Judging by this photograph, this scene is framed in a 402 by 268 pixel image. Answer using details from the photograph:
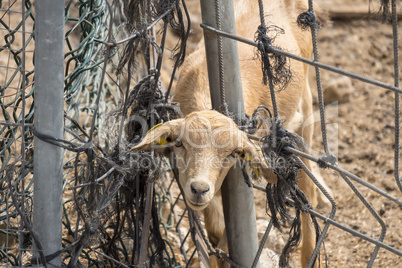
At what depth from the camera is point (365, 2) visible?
8.68 m

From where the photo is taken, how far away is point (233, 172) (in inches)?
120

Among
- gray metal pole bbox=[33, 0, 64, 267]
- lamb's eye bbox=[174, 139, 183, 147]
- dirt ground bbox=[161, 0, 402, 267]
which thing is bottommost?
gray metal pole bbox=[33, 0, 64, 267]

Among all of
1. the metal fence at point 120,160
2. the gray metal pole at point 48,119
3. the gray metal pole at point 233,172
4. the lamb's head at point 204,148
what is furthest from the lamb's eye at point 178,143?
the gray metal pole at point 48,119

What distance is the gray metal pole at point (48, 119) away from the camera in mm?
2330

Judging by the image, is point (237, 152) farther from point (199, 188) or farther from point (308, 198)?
point (308, 198)

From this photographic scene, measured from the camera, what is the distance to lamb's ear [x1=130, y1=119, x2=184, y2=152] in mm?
2902

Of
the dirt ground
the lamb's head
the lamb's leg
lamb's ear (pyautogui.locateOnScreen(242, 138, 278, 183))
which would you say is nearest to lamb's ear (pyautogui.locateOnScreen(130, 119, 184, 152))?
the lamb's head

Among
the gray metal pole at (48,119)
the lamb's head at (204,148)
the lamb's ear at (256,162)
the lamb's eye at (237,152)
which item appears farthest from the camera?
the lamb's eye at (237,152)

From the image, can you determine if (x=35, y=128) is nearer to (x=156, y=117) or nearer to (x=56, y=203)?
(x=56, y=203)

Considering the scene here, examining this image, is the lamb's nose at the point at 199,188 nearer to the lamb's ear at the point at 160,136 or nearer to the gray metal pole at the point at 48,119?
the lamb's ear at the point at 160,136

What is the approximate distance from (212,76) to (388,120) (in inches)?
160

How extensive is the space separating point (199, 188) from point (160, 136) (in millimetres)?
380

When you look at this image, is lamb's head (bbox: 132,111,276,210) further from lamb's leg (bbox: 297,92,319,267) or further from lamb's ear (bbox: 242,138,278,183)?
lamb's leg (bbox: 297,92,319,267)

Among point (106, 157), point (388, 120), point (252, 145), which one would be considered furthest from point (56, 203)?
point (388, 120)
